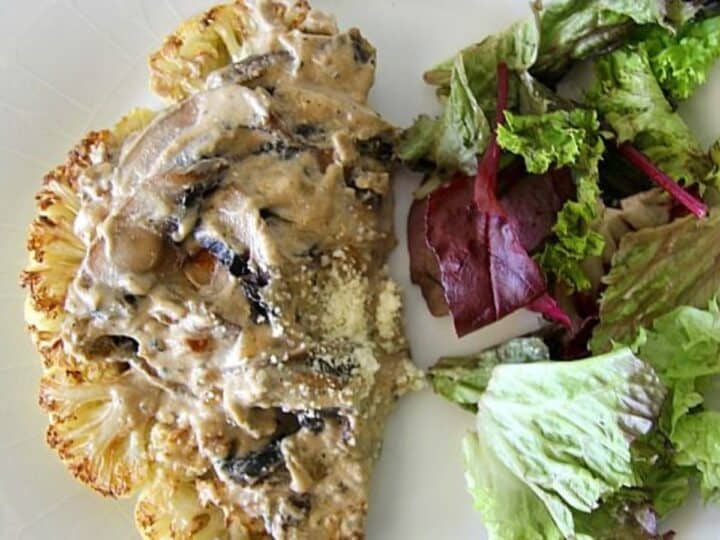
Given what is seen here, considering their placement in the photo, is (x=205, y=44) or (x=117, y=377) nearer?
(x=117, y=377)

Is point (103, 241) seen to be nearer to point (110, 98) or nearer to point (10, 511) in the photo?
point (110, 98)

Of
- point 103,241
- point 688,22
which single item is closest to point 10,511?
point 103,241

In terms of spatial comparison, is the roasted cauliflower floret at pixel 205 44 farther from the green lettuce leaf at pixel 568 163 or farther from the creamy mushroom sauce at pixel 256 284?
the green lettuce leaf at pixel 568 163

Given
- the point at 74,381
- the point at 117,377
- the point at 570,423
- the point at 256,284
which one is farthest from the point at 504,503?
the point at 74,381

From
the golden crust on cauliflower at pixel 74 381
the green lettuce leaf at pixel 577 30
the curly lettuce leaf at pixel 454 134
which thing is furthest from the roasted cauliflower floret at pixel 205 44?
the green lettuce leaf at pixel 577 30

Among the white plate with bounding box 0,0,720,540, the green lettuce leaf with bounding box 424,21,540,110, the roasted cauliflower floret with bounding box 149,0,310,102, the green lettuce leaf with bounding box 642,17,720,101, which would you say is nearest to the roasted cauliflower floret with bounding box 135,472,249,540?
the white plate with bounding box 0,0,720,540

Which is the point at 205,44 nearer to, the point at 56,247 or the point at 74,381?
the point at 56,247

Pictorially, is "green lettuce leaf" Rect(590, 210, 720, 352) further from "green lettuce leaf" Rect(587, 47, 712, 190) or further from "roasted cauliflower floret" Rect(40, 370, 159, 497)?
"roasted cauliflower floret" Rect(40, 370, 159, 497)
